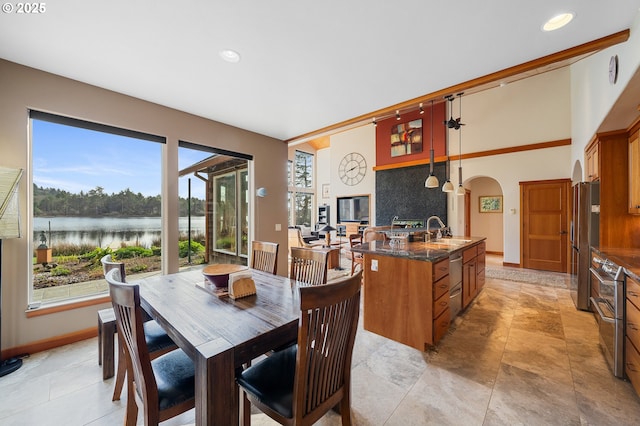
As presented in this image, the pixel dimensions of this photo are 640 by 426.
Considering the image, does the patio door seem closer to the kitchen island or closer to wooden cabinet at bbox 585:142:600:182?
the kitchen island

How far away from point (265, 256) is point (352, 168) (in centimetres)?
709

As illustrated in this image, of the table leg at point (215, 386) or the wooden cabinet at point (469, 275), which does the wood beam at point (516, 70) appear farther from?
the table leg at point (215, 386)

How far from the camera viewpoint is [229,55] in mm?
2111

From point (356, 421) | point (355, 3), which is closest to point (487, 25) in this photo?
point (355, 3)

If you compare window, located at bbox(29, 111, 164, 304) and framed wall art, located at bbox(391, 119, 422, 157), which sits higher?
framed wall art, located at bbox(391, 119, 422, 157)

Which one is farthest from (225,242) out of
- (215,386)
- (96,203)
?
(215,386)

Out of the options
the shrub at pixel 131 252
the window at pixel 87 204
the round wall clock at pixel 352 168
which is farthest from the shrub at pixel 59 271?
the round wall clock at pixel 352 168

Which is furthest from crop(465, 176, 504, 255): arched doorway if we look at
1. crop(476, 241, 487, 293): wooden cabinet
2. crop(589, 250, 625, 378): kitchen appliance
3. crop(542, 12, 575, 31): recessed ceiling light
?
crop(542, 12, 575, 31): recessed ceiling light

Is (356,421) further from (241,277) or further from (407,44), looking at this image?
(407,44)

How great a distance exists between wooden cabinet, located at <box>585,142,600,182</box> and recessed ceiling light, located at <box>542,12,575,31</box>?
2.07m

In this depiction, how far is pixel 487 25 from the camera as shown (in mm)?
1773

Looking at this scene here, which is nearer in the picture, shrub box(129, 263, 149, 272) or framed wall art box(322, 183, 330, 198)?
shrub box(129, 263, 149, 272)

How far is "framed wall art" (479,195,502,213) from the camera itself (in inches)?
289

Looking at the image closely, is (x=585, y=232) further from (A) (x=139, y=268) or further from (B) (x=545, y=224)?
(A) (x=139, y=268)
